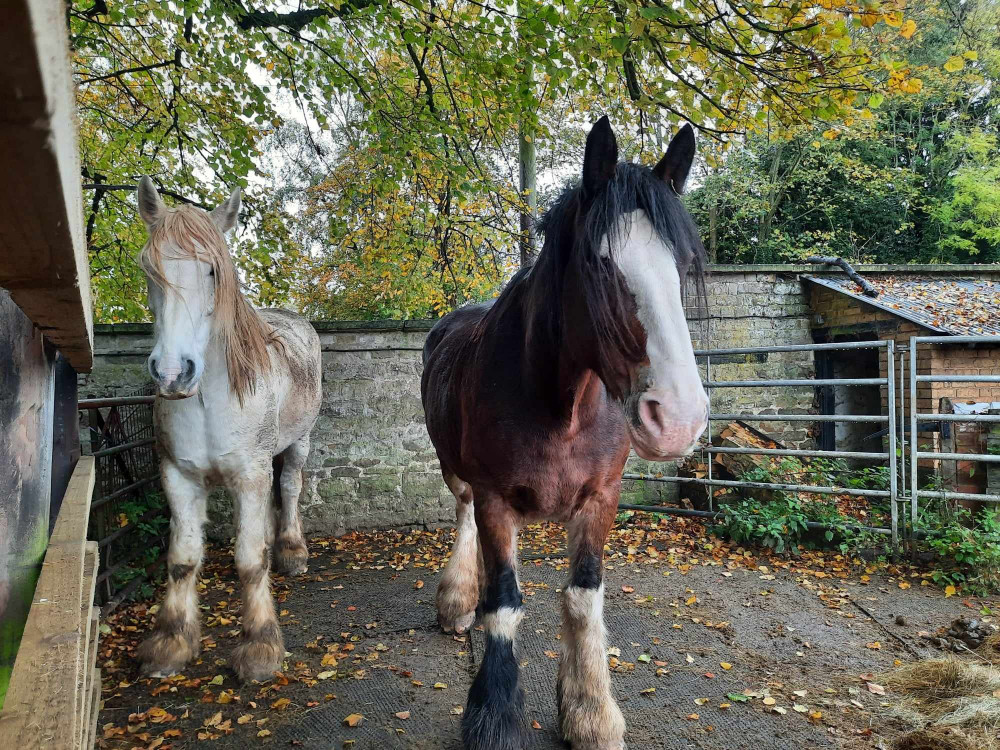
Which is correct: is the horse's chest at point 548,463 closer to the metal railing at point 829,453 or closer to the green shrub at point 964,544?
the metal railing at point 829,453

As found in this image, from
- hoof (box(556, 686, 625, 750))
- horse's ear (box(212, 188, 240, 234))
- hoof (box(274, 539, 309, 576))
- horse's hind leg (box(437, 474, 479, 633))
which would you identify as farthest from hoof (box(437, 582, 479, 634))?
horse's ear (box(212, 188, 240, 234))

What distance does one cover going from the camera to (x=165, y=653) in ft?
9.92

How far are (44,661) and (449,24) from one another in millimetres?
4624

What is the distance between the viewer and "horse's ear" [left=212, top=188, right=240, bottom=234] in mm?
3176

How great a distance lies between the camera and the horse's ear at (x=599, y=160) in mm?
1762

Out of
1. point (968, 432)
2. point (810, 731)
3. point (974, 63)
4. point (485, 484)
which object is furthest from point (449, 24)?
point (974, 63)

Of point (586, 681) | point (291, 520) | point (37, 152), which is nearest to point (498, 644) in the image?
point (586, 681)

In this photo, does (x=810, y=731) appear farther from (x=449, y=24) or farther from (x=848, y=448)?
(x=848, y=448)

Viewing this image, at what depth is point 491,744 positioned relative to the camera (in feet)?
7.22

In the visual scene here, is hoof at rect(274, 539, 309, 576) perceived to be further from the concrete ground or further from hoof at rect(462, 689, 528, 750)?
hoof at rect(462, 689, 528, 750)

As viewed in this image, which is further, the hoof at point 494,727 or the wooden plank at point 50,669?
the hoof at point 494,727

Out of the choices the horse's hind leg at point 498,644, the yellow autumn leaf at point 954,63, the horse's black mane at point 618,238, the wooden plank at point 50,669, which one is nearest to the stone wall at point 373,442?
the yellow autumn leaf at point 954,63

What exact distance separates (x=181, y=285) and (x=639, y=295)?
2174 millimetres

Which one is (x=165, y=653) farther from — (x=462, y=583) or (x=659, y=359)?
(x=659, y=359)
